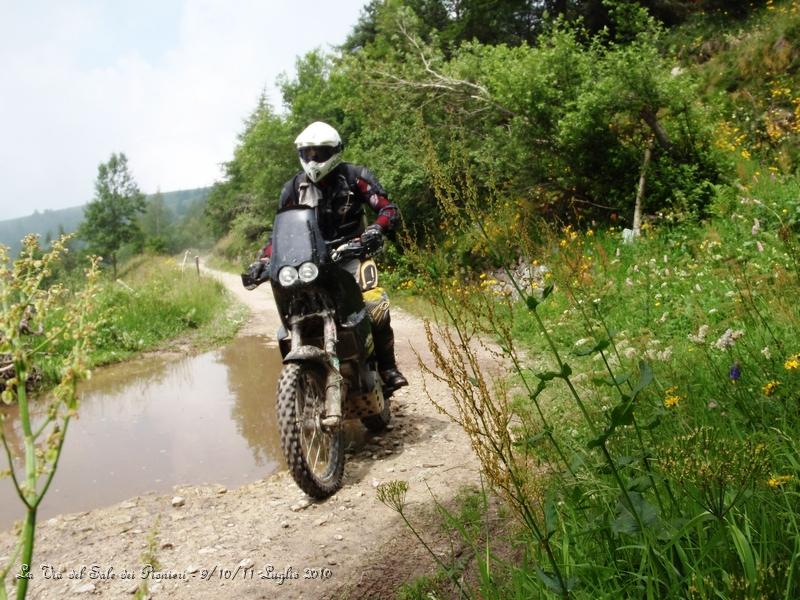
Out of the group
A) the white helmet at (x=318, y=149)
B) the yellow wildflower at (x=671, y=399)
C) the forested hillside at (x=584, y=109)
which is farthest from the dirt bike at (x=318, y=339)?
the yellow wildflower at (x=671, y=399)

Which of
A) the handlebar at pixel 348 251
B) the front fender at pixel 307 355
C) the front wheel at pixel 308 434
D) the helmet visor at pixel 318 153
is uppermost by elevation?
the helmet visor at pixel 318 153

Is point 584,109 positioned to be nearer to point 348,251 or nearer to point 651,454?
point 348,251

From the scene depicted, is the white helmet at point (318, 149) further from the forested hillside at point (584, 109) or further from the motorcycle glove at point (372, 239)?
the forested hillside at point (584, 109)

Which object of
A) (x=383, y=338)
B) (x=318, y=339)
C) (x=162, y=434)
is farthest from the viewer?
(x=162, y=434)

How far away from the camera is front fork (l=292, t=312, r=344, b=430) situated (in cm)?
384

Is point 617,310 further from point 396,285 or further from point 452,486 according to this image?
point 396,285

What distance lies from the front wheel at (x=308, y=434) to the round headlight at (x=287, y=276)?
515 mm

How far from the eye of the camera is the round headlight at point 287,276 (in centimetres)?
391

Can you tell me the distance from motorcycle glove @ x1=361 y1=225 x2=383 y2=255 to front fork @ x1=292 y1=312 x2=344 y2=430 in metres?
0.53

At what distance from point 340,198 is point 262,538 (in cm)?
251

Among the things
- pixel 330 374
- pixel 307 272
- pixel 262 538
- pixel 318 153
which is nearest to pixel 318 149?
pixel 318 153

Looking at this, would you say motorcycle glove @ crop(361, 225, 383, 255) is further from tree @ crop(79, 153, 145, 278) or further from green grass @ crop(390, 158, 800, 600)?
tree @ crop(79, 153, 145, 278)

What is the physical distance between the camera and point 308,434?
4.09m

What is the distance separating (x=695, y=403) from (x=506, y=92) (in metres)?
7.65
